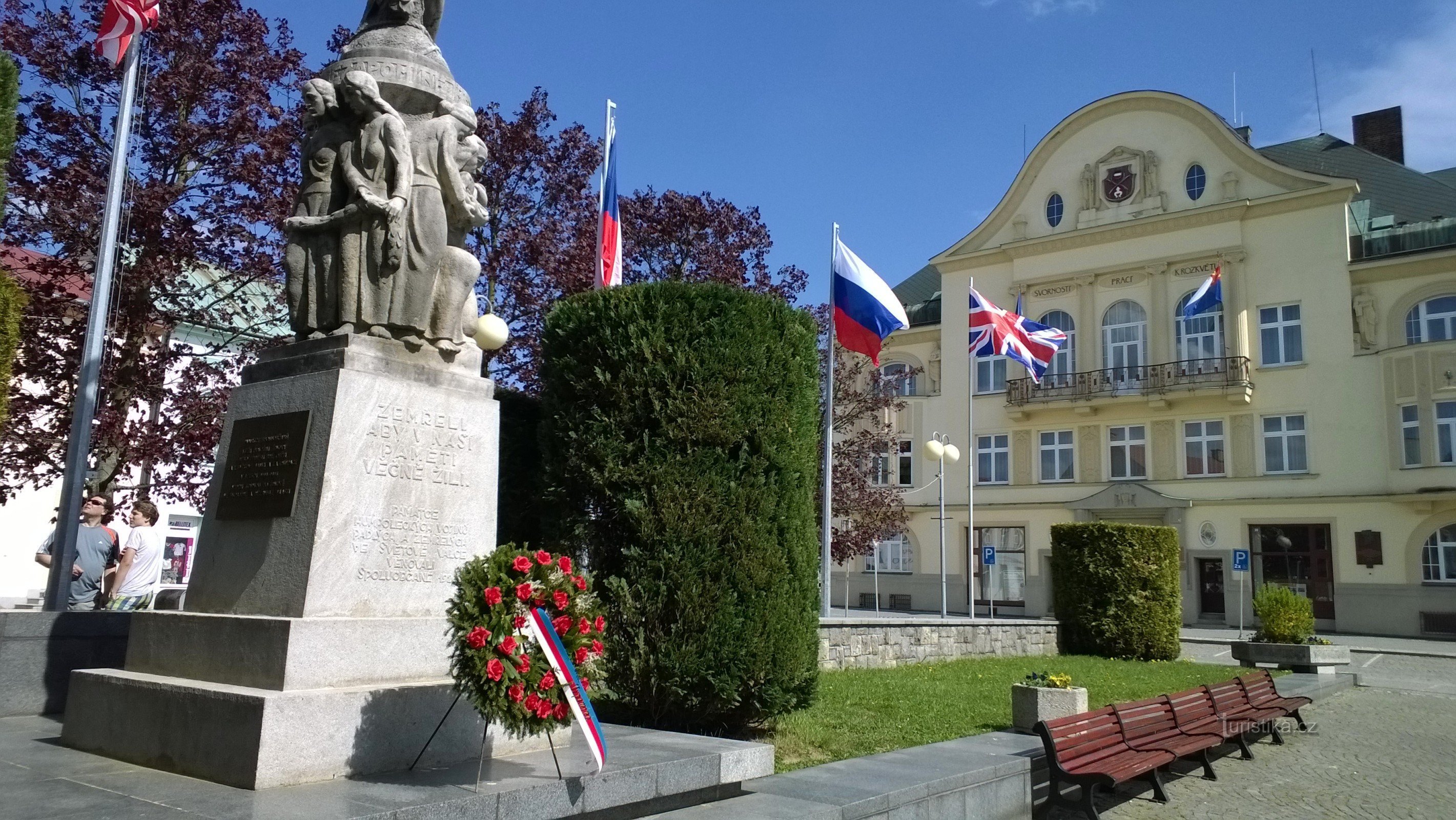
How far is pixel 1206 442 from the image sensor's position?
1331 inches

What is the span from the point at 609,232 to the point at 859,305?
4.77 m

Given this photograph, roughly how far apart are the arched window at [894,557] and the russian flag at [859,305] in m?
23.3

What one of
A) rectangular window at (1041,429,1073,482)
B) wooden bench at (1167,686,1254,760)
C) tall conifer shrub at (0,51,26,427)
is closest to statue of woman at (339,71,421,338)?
tall conifer shrub at (0,51,26,427)

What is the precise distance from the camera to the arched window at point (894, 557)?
39.8 metres

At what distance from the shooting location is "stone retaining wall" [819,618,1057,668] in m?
13.7

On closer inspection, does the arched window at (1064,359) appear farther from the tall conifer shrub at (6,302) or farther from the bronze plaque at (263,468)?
the bronze plaque at (263,468)

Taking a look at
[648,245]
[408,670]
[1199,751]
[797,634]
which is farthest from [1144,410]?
[408,670]

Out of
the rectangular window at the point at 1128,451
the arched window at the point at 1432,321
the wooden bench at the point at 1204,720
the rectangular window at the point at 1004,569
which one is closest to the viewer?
the wooden bench at the point at 1204,720

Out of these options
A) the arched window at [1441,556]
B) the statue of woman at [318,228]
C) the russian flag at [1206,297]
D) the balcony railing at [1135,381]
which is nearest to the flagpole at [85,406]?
the statue of woman at [318,228]

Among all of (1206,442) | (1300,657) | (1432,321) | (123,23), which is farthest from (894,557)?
(123,23)

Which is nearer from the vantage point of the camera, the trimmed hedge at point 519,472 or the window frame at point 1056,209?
the trimmed hedge at point 519,472

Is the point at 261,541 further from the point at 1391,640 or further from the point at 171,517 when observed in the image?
the point at 1391,640

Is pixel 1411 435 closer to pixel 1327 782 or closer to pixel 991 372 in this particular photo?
pixel 991 372

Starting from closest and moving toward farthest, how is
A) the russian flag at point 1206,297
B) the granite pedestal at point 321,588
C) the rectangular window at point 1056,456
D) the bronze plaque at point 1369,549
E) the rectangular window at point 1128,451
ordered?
the granite pedestal at point 321,588, the russian flag at point 1206,297, the bronze plaque at point 1369,549, the rectangular window at point 1128,451, the rectangular window at point 1056,456
